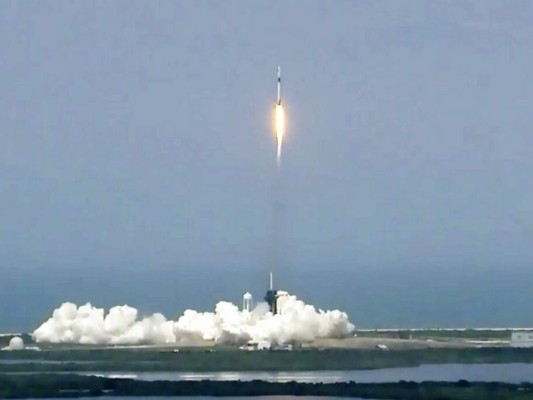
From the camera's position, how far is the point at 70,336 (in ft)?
484

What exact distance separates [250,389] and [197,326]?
2568cm

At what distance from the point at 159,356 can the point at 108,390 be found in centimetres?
1370

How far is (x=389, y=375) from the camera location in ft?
420

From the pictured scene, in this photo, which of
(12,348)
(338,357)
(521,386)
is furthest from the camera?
(12,348)

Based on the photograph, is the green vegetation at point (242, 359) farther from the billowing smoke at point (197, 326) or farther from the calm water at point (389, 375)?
the billowing smoke at point (197, 326)

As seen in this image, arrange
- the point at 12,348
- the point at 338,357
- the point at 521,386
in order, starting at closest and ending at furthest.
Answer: the point at 521,386
the point at 338,357
the point at 12,348

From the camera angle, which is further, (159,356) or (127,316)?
(127,316)

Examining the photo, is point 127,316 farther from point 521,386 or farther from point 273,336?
point 521,386

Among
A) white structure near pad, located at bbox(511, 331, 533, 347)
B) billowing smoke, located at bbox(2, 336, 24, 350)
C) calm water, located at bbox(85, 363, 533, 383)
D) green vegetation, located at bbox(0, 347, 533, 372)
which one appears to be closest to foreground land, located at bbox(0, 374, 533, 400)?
calm water, located at bbox(85, 363, 533, 383)

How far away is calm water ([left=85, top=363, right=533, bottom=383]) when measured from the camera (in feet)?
411

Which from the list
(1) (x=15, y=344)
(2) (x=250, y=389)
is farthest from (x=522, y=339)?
(2) (x=250, y=389)

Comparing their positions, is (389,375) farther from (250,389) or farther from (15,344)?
(15,344)

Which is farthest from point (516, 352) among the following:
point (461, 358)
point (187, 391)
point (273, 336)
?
point (187, 391)

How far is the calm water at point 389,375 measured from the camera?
125 metres
